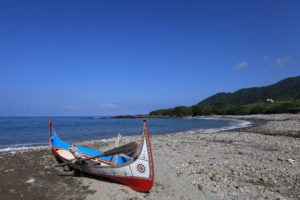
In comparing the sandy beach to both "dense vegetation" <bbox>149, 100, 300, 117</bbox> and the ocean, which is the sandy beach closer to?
the ocean

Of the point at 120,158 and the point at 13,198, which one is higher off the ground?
the point at 120,158

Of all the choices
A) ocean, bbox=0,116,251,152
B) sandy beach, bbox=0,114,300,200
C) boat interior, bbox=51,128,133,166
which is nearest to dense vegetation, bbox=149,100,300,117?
ocean, bbox=0,116,251,152

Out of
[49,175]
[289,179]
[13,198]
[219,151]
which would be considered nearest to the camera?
[13,198]

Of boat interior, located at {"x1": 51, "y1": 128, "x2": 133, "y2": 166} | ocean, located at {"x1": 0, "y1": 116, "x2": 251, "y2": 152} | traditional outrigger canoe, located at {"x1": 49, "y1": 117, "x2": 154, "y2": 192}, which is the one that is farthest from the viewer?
ocean, located at {"x1": 0, "y1": 116, "x2": 251, "y2": 152}

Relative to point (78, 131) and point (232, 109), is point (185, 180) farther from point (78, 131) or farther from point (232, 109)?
point (232, 109)

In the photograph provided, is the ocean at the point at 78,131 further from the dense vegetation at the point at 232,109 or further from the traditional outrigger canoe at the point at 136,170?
the dense vegetation at the point at 232,109

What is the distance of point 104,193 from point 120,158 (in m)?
2.27

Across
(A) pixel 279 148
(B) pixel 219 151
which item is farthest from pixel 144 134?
(A) pixel 279 148

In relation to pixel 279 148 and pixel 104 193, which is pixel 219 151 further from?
pixel 104 193

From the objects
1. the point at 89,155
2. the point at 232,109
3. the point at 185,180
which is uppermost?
the point at 232,109

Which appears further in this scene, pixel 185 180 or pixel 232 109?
pixel 232 109

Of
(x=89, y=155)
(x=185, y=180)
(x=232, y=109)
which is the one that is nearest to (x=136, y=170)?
(x=185, y=180)

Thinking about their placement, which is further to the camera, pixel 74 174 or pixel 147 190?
pixel 74 174

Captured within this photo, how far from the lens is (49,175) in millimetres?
7816
